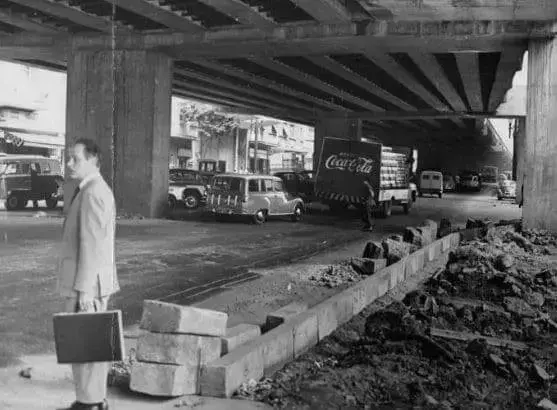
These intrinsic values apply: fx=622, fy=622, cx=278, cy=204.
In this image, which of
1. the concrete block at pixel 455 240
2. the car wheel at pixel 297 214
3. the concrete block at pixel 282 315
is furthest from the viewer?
the car wheel at pixel 297 214

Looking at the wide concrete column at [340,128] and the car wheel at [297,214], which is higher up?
the wide concrete column at [340,128]

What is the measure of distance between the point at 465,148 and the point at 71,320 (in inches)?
2976

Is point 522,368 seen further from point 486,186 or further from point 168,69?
point 486,186

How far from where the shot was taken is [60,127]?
33.5 metres

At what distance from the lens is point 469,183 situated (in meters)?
56.2

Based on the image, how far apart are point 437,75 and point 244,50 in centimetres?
1010

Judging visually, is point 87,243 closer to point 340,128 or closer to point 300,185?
point 300,185

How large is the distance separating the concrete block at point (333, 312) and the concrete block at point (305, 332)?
0.37 feet

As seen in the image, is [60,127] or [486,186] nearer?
[60,127]

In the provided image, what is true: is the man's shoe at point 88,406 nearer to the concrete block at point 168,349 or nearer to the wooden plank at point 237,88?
the concrete block at point 168,349

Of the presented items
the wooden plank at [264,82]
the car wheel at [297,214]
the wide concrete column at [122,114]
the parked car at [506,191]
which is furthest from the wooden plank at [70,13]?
the parked car at [506,191]

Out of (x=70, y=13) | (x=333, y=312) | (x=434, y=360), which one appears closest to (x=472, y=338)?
(x=434, y=360)

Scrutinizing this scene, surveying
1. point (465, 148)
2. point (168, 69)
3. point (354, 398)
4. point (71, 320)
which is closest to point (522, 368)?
point (354, 398)

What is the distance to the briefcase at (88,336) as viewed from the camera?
3.72m
